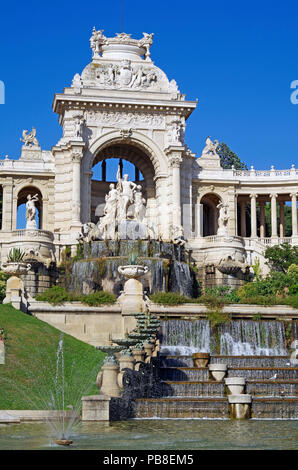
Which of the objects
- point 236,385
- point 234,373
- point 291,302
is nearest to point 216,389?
point 236,385

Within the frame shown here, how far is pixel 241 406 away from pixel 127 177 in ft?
131

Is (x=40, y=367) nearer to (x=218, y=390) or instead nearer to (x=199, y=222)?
(x=218, y=390)

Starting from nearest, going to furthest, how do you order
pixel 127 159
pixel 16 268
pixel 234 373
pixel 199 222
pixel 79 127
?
pixel 234 373, pixel 16 268, pixel 79 127, pixel 199 222, pixel 127 159

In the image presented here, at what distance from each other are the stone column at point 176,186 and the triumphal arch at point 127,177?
85 millimetres

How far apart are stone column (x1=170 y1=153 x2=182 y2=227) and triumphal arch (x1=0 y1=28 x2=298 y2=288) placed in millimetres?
85

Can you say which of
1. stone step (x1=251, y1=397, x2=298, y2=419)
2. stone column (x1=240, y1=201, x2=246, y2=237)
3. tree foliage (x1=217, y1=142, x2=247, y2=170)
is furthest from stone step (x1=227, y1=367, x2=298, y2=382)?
tree foliage (x1=217, y1=142, x2=247, y2=170)

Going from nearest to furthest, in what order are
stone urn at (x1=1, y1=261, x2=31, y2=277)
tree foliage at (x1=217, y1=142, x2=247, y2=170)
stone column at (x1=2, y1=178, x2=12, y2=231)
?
stone urn at (x1=1, y1=261, x2=31, y2=277)
stone column at (x1=2, y1=178, x2=12, y2=231)
tree foliage at (x1=217, y1=142, x2=247, y2=170)

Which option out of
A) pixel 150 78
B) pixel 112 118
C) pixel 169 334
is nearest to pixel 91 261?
pixel 169 334

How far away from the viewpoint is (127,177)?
2547 inches

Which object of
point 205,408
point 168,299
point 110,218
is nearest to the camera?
point 205,408

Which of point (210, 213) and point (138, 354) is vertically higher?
point (210, 213)

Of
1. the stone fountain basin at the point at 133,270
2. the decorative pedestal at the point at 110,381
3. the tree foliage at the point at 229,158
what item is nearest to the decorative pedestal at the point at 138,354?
the decorative pedestal at the point at 110,381

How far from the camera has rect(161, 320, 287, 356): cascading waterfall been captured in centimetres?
3997

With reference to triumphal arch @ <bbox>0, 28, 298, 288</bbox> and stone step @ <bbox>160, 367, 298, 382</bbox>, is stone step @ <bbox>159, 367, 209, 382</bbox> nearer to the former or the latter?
stone step @ <bbox>160, 367, 298, 382</bbox>
